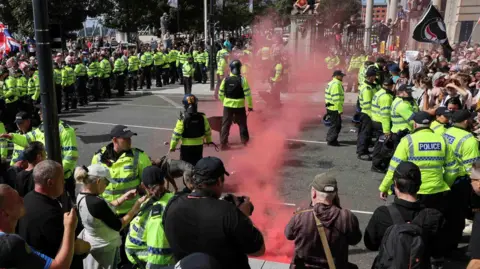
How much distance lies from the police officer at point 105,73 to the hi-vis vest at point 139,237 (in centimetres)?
1557

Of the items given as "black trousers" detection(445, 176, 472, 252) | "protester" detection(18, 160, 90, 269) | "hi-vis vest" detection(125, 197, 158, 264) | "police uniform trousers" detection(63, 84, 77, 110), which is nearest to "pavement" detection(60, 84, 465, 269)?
"black trousers" detection(445, 176, 472, 252)

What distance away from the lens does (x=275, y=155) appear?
35.6 feet

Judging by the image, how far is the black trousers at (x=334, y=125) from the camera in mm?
11156

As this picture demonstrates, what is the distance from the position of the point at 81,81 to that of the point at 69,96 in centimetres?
83

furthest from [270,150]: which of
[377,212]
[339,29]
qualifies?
[339,29]

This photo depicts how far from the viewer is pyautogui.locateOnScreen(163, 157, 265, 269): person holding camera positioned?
10.7 ft

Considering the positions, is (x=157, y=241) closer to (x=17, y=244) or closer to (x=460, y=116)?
(x=17, y=244)

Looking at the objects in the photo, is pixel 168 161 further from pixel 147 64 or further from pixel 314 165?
pixel 147 64

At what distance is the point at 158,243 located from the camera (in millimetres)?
3852

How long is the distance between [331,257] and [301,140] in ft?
27.9

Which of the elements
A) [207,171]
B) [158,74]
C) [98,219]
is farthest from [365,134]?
[158,74]

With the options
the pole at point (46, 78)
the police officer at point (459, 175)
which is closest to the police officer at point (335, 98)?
the police officer at point (459, 175)

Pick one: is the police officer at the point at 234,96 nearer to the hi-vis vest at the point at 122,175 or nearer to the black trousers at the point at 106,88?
the hi-vis vest at the point at 122,175

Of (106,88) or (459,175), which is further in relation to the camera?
(106,88)
